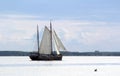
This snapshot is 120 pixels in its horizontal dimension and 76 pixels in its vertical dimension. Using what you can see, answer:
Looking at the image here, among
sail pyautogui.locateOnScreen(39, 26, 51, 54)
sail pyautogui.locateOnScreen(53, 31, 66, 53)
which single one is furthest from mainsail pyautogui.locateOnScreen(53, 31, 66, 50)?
sail pyautogui.locateOnScreen(39, 26, 51, 54)

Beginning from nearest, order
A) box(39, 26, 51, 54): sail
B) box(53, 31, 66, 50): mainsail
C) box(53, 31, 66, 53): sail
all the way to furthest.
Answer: box(53, 31, 66, 50): mainsail < box(53, 31, 66, 53): sail < box(39, 26, 51, 54): sail

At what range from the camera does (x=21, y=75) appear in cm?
7912

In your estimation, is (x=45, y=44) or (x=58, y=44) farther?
(x=45, y=44)

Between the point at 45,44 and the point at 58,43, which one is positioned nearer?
the point at 58,43

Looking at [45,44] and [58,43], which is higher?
[58,43]

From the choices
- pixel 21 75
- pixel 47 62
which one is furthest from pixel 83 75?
pixel 47 62

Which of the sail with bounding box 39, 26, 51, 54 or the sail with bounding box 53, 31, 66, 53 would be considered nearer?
the sail with bounding box 53, 31, 66, 53

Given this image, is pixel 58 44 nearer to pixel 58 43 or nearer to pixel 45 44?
pixel 58 43

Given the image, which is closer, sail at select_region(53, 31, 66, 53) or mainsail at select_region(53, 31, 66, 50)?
mainsail at select_region(53, 31, 66, 50)

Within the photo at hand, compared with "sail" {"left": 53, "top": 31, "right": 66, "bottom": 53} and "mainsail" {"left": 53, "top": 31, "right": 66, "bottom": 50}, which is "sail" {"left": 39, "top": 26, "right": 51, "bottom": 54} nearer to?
"sail" {"left": 53, "top": 31, "right": 66, "bottom": 53}

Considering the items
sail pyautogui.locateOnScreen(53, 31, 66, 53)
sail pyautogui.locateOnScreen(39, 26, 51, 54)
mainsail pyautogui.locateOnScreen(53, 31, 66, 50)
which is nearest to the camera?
mainsail pyautogui.locateOnScreen(53, 31, 66, 50)

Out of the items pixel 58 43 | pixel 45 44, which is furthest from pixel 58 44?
pixel 45 44

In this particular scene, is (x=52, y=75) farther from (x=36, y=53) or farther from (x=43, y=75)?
(x=36, y=53)

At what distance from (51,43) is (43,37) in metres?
3.25
